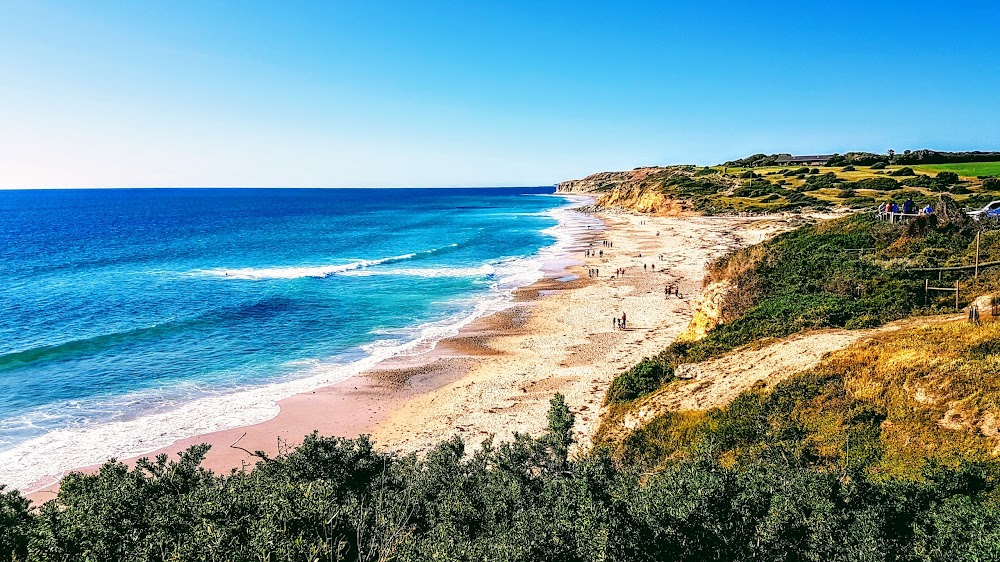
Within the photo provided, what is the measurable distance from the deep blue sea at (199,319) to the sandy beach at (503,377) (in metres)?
1.85

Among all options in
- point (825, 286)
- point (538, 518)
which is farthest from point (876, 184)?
point (538, 518)

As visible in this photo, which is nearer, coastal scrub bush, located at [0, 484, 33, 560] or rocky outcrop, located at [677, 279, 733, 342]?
coastal scrub bush, located at [0, 484, 33, 560]

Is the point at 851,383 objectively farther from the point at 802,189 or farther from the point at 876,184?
the point at 802,189

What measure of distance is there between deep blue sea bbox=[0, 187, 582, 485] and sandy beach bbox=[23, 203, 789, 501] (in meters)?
1.85

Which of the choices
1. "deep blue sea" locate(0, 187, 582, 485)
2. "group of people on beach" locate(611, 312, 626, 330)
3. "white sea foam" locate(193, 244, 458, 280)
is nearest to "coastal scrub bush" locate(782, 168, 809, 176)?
"deep blue sea" locate(0, 187, 582, 485)

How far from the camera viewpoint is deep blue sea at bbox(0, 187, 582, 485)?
2288cm

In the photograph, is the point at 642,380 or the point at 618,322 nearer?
the point at 642,380

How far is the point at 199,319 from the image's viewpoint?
121ft

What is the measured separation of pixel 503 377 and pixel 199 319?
23.4m

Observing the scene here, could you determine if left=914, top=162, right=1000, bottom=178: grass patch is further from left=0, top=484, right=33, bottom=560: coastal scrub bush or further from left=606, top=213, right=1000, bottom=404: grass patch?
left=0, top=484, right=33, bottom=560: coastal scrub bush

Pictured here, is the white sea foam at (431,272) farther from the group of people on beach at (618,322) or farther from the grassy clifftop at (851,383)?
the grassy clifftop at (851,383)

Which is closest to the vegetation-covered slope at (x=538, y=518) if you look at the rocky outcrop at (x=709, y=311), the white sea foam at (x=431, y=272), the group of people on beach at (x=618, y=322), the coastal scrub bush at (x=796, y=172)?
the rocky outcrop at (x=709, y=311)

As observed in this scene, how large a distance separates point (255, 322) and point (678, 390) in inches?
1145

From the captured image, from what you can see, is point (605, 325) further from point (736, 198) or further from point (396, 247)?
point (736, 198)
